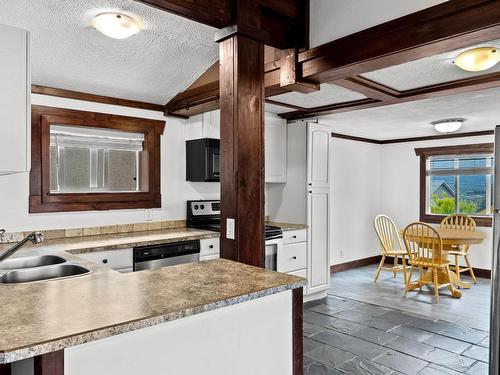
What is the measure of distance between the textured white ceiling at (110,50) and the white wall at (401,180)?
15.1ft

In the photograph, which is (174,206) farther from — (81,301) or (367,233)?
(367,233)

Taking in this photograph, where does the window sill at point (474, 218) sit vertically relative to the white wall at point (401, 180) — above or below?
below

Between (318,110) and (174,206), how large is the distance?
1.98m

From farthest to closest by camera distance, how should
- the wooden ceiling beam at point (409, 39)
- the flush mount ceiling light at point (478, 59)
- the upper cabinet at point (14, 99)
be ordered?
the flush mount ceiling light at point (478, 59), the wooden ceiling beam at point (409, 39), the upper cabinet at point (14, 99)

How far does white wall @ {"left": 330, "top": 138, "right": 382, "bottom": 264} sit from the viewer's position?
6.18 meters

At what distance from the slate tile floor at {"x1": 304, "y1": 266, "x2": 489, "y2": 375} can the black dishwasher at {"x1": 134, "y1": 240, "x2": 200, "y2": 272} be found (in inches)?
49.6

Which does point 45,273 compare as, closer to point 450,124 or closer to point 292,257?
point 292,257

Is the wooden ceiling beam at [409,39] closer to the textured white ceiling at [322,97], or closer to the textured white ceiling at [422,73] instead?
the textured white ceiling at [422,73]

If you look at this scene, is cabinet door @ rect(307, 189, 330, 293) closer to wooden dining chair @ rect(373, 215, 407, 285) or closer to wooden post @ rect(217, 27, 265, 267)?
wooden dining chair @ rect(373, 215, 407, 285)

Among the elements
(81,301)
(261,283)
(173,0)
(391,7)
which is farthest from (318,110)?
(81,301)

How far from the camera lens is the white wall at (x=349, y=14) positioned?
2.01m

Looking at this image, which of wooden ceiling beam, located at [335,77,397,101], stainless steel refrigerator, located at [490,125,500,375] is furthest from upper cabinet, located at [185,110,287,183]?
stainless steel refrigerator, located at [490,125,500,375]

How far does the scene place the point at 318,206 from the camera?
471cm

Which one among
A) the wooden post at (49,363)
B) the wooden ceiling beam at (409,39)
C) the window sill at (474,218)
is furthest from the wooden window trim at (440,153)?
the wooden post at (49,363)
